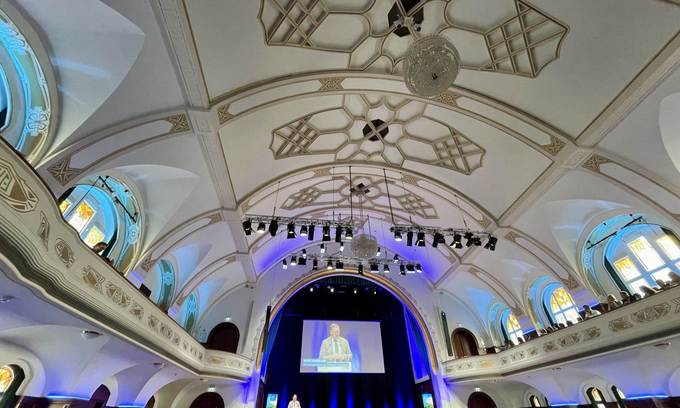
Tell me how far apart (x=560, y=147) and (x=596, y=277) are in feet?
14.5

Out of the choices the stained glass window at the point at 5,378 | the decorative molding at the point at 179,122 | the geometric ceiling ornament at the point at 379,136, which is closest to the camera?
the stained glass window at the point at 5,378

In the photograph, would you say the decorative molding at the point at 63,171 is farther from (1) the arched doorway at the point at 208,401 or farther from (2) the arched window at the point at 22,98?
(1) the arched doorway at the point at 208,401

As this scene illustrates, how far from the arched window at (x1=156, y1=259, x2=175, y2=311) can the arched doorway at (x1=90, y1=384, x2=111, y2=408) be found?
233 centimetres

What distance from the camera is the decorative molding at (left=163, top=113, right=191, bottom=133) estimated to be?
5179 millimetres

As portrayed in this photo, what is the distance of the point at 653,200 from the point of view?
574 centimetres

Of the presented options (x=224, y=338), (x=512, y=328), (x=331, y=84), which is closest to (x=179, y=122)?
(x=331, y=84)

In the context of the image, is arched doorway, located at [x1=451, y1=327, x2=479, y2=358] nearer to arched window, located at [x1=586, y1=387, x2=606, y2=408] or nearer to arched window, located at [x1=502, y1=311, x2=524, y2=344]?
arched window, located at [x1=502, y1=311, x2=524, y2=344]

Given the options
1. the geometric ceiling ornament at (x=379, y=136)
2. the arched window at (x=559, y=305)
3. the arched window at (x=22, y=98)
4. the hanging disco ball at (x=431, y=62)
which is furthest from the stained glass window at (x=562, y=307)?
the arched window at (x=22, y=98)

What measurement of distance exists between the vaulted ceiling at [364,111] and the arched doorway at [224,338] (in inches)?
161

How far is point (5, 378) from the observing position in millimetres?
5090

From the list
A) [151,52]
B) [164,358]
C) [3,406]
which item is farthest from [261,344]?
[151,52]

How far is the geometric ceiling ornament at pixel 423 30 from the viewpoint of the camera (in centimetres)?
465

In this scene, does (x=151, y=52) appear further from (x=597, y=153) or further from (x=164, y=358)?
(x=597, y=153)

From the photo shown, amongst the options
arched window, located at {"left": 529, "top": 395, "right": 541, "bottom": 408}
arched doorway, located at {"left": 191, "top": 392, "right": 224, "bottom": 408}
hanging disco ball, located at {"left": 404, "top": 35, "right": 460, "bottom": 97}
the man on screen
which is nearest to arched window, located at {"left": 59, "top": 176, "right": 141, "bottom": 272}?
hanging disco ball, located at {"left": 404, "top": 35, "right": 460, "bottom": 97}
